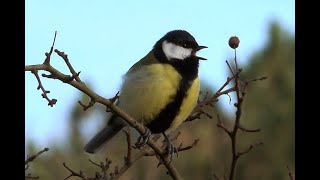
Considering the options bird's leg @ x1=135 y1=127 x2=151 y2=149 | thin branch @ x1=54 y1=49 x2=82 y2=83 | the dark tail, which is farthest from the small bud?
the dark tail

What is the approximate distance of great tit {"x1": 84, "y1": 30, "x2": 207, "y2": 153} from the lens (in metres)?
2.88

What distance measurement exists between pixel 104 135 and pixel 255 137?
5060 mm

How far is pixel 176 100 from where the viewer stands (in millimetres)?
2885

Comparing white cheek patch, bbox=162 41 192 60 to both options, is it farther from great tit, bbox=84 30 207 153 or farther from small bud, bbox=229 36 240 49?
small bud, bbox=229 36 240 49

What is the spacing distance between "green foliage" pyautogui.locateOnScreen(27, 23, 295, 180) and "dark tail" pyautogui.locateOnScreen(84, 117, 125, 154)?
3.61m

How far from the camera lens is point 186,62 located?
3.09 meters

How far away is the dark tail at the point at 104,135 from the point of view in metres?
3.24

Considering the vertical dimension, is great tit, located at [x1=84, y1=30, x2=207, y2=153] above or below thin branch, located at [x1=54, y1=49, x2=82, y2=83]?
below

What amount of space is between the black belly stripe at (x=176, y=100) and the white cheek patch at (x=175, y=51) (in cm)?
4

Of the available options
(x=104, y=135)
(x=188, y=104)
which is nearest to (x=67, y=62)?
(x=188, y=104)

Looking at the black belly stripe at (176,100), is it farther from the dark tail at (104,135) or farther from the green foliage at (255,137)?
the green foliage at (255,137)

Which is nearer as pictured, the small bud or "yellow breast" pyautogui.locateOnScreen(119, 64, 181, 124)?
the small bud
